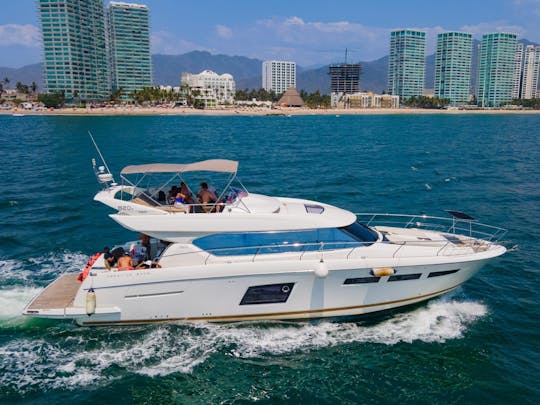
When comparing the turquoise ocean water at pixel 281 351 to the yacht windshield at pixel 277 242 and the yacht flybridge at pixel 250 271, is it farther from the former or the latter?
the yacht windshield at pixel 277 242

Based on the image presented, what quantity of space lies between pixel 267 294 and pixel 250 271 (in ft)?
2.52

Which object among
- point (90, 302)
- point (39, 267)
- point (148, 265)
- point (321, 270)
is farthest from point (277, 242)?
point (39, 267)

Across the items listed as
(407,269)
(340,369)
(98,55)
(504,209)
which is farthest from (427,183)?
(98,55)

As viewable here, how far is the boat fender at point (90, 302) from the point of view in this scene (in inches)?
400

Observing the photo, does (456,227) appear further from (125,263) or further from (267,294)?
(125,263)

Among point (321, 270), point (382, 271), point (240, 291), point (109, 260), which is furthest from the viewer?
point (109, 260)

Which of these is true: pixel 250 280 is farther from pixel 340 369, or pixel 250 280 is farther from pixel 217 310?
pixel 340 369

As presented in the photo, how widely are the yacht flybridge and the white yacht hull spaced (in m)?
0.02

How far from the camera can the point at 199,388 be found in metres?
9.16

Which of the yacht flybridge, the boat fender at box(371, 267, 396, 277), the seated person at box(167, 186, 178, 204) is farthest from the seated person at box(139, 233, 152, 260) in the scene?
the boat fender at box(371, 267, 396, 277)

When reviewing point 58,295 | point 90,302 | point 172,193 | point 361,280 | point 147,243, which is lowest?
point 58,295

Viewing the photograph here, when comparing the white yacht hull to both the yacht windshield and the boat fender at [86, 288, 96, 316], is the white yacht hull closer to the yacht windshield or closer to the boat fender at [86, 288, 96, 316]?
the boat fender at [86, 288, 96, 316]

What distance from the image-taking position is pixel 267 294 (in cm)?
1048

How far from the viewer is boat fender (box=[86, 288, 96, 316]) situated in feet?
33.4
